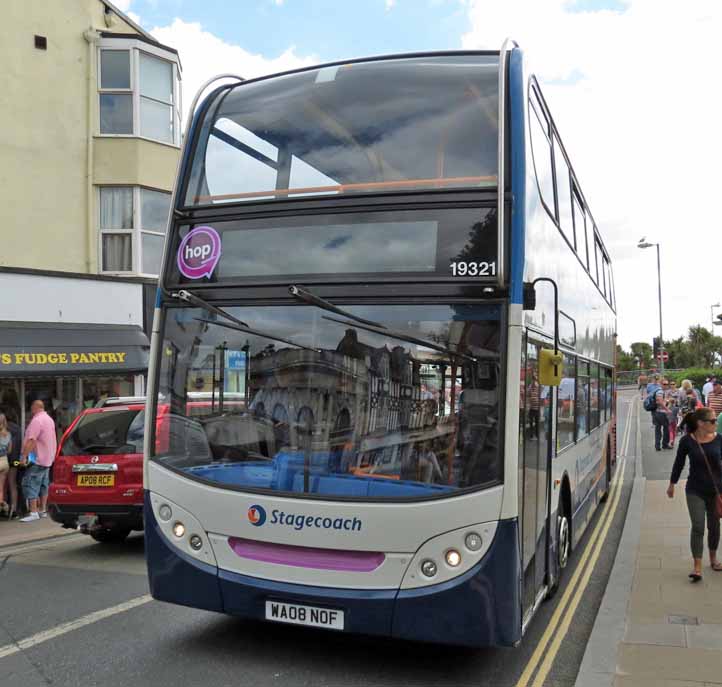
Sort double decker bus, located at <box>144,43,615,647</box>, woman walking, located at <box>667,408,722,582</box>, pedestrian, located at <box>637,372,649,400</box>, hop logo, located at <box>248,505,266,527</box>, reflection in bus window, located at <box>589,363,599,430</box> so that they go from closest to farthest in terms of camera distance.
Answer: double decker bus, located at <box>144,43,615,647</box>
hop logo, located at <box>248,505,266,527</box>
woman walking, located at <box>667,408,722,582</box>
reflection in bus window, located at <box>589,363,599,430</box>
pedestrian, located at <box>637,372,649,400</box>

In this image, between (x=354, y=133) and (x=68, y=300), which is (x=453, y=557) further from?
(x=68, y=300)

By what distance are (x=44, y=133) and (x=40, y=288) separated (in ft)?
12.6

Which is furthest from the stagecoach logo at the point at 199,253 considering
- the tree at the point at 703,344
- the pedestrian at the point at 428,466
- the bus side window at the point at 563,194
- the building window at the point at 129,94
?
the tree at the point at 703,344

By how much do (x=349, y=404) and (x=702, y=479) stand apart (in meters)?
4.64

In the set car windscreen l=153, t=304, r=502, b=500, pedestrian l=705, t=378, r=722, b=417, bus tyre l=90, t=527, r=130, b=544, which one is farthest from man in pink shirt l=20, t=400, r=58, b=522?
pedestrian l=705, t=378, r=722, b=417

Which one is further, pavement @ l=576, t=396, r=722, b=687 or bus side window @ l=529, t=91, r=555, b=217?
bus side window @ l=529, t=91, r=555, b=217

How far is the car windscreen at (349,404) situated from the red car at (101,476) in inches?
158

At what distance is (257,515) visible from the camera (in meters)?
5.25

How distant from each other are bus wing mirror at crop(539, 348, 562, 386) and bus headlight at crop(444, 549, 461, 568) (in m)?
1.47

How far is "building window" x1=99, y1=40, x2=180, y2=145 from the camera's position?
1839cm

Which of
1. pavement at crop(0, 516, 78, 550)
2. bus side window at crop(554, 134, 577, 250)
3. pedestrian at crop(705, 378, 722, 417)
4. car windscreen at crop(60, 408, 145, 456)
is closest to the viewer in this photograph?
bus side window at crop(554, 134, 577, 250)

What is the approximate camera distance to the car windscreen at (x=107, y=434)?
9.68m

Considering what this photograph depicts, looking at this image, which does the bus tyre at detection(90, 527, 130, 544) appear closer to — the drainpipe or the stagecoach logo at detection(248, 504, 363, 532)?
the stagecoach logo at detection(248, 504, 363, 532)

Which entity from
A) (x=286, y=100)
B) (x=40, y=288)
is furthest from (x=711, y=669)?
(x=40, y=288)
